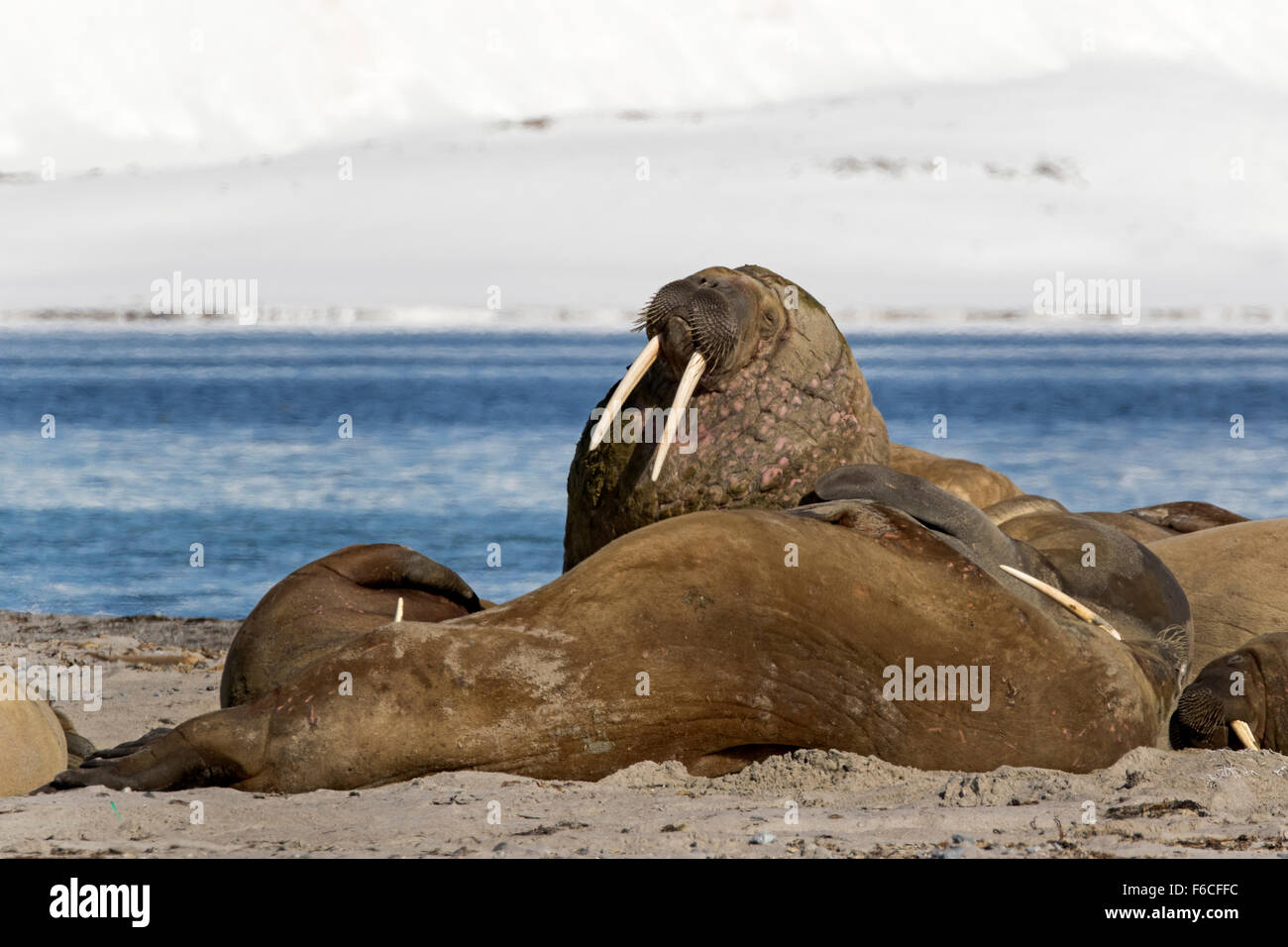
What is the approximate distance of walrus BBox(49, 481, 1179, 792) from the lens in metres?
4.95

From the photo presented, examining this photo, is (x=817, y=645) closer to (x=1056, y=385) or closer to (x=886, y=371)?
(x=1056, y=385)

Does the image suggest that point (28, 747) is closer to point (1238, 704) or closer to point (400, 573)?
point (400, 573)

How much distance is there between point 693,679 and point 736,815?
1.99ft

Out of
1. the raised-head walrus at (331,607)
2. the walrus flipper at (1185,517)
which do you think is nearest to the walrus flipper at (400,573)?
the raised-head walrus at (331,607)

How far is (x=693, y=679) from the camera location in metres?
5.10

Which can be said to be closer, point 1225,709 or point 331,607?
point 1225,709

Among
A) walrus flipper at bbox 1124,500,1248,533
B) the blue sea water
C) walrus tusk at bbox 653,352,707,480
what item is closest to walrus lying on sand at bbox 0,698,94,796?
walrus tusk at bbox 653,352,707,480

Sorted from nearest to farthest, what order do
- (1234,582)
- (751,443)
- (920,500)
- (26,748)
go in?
1. (26,748)
2. (920,500)
3. (751,443)
4. (1234,582)

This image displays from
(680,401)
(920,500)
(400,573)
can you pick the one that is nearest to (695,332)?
(680,401)

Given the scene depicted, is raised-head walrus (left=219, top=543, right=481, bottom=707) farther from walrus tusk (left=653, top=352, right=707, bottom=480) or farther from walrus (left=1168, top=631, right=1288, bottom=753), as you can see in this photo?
walrus (left=1168, top=631, right=1288, bottom=753)

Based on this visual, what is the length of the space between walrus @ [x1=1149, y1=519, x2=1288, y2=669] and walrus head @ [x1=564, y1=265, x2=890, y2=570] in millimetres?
1788

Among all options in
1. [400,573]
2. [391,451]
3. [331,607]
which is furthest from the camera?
[391,451]

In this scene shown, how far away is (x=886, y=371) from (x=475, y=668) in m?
52.5
